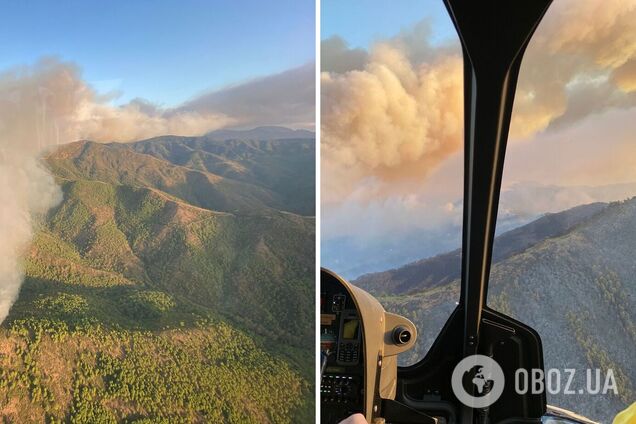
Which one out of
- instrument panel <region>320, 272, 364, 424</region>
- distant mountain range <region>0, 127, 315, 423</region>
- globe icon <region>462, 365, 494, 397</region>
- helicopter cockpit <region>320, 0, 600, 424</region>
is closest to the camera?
helicopter cockpit <region>320, 0, 600, 424</region>

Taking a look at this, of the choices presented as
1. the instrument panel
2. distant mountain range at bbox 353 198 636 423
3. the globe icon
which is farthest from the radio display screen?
the globe icon

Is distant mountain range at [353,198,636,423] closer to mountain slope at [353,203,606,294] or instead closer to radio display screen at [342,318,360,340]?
mountain slope at [353,203,606,294]

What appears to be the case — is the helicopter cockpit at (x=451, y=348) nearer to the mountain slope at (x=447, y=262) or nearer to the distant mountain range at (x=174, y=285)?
the mountain slope at (x=447, y=262)

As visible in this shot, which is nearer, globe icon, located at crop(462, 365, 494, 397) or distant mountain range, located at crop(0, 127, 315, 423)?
globe icon, located at crop(462, 365, 494, 397)

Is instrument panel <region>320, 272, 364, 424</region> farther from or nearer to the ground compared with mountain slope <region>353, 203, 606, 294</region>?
nearer to the ground

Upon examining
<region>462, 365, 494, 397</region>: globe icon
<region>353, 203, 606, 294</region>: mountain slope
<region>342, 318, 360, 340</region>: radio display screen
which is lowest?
<region>462, 365, 494, 397</region>: globe icon

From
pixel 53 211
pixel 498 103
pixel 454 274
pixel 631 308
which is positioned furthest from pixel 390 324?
pixel 53 211

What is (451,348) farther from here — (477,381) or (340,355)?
(340,355)

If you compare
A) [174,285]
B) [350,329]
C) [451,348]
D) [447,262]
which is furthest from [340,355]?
[174,285]
